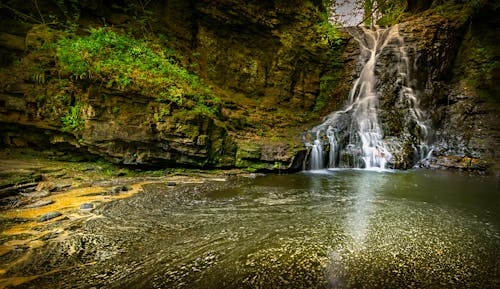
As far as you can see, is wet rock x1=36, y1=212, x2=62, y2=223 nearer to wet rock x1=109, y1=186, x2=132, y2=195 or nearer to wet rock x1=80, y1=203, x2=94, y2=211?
wet rock x1=80, y1=203, x2=94, y2=211

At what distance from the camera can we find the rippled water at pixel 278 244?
91.4 inches

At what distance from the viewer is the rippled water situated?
2.32 meters

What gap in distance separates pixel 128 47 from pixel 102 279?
7.86 m

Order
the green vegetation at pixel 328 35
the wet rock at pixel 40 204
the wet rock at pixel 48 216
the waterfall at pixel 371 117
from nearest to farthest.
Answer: the wet rock at pixel 48 216 < the wet rock at pixel 40 204 < the waterfall at pixel 371 117 < the green vegetation at pixel 328 35

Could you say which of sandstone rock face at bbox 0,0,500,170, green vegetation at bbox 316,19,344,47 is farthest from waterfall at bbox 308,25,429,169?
green vegetation at bbox 316,19,344,47

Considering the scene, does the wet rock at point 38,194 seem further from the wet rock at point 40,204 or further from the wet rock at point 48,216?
the wet rock at point 48,216

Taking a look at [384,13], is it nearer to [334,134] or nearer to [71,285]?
[334,134]

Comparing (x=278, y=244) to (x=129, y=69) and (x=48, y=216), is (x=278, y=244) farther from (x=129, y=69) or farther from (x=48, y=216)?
(x=129, y=69)

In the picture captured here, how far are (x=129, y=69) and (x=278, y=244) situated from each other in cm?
667

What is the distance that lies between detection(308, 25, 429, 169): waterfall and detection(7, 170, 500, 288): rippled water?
4.18 meters

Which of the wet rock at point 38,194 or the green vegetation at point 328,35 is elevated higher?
the green vegetation at point 328,35

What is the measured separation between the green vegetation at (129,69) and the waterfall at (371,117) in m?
4.77

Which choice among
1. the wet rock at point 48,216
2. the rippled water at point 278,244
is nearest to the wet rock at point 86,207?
the rippled water at point 278,244

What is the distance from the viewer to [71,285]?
7.13 ft
